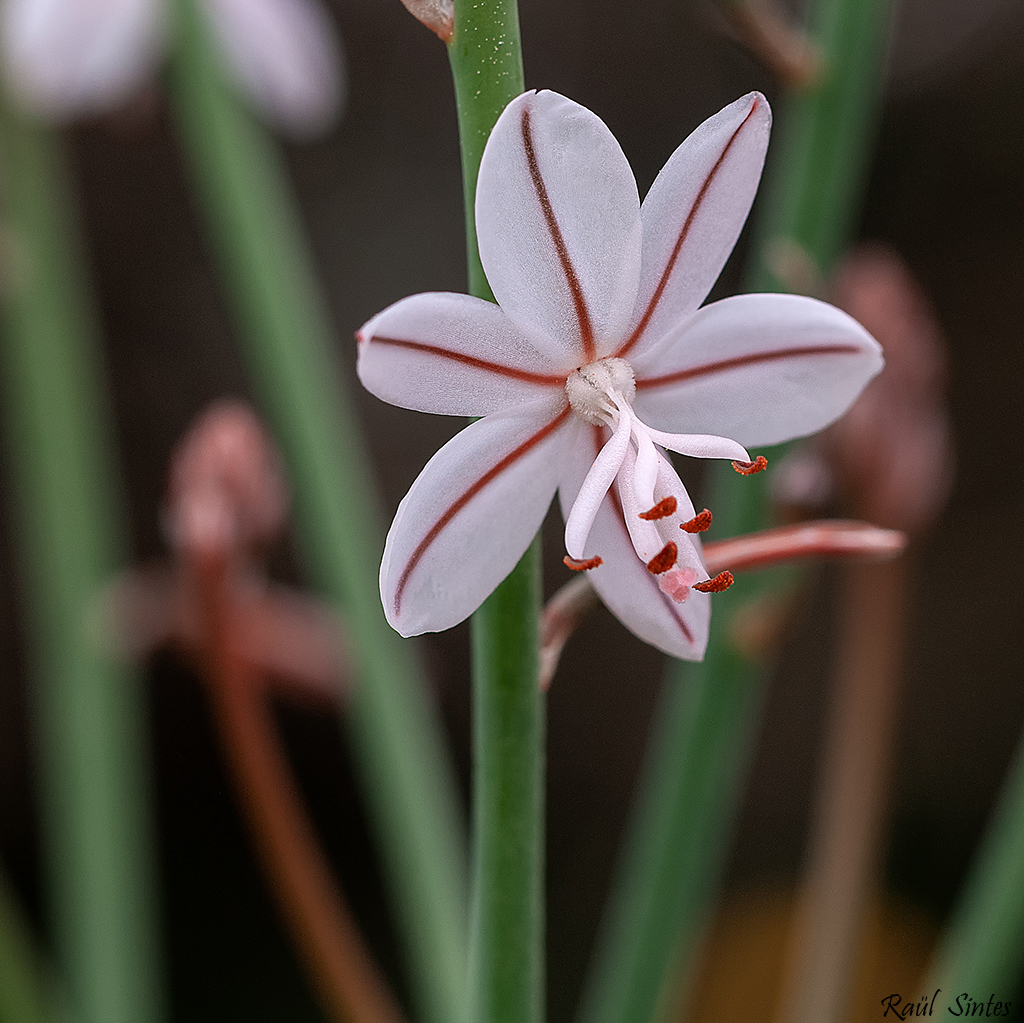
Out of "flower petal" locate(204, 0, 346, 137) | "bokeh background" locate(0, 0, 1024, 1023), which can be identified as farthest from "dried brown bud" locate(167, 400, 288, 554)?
"bokeh background" locate(0, 0, 1024, 1023)

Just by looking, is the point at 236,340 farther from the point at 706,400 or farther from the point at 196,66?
the point at 706,400

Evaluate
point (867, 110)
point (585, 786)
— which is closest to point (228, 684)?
point (867, 110)

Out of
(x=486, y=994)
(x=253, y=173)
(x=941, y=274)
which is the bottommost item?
(x=486, y=994)

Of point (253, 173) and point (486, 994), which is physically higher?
point (253, 173)

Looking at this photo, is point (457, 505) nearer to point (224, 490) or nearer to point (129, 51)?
point (224, 490)

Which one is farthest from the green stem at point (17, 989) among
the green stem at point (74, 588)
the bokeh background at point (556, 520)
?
the bokeh background at point (556, 520)

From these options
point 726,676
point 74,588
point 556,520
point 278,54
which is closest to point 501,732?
point 726,676

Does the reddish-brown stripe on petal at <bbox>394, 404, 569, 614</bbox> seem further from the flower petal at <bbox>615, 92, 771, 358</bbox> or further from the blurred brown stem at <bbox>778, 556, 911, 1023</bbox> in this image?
the blurred brown stem at <bbox>778, 556, 911, 1023</bbox>
